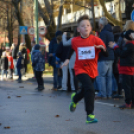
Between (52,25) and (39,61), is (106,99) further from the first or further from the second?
(52,25)

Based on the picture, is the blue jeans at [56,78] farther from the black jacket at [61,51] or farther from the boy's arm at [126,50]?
the boy's arm at [126,50]

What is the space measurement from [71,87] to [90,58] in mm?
6685

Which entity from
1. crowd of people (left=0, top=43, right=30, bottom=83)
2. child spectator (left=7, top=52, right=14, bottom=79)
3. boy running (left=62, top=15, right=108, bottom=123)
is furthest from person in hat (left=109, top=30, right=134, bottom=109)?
child spectator (left=7, top=52, right=14, bottom=79)

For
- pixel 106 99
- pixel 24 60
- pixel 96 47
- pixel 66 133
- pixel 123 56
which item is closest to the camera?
pixel 66 133

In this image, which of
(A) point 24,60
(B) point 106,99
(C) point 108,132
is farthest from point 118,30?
(A) point 24,60

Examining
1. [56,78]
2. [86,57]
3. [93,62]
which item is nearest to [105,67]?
[56,78]

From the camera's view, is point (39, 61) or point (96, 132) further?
point (39, 61)

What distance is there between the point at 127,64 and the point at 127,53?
26 cm

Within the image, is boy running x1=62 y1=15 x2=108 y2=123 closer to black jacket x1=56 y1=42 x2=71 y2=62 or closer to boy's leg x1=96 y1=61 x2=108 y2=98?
boy's leg x1=96 y1=61 x2=108 y2=98

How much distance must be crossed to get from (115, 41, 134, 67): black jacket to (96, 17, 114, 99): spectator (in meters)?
1.90

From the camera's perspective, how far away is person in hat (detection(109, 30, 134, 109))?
872 cm

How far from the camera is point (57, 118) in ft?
24.6

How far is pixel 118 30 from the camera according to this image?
38.0ft

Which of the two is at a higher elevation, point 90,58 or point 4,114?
point 90,58
